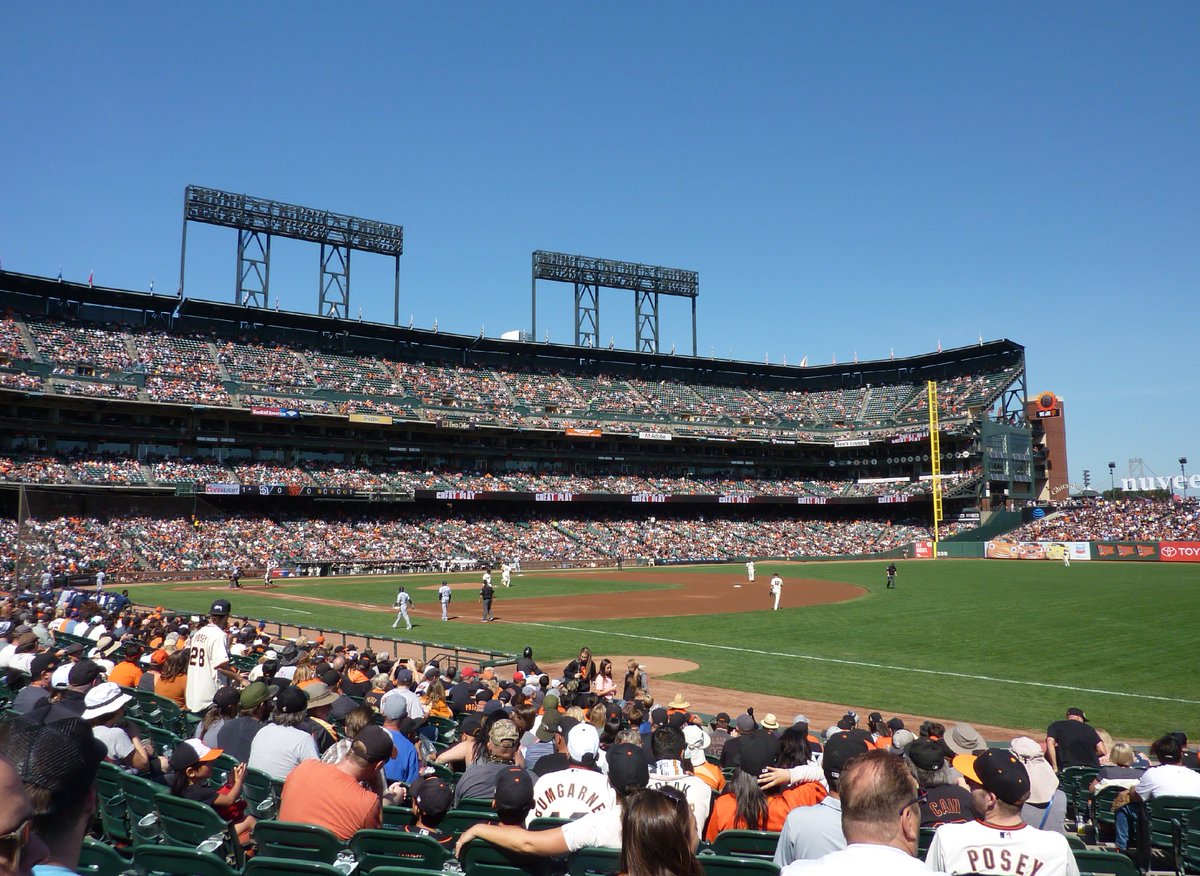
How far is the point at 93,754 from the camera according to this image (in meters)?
2.71

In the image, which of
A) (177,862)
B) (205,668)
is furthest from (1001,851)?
(205,668)

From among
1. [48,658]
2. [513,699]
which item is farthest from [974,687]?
[48,658]

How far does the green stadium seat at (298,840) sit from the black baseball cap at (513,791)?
3.86 feet

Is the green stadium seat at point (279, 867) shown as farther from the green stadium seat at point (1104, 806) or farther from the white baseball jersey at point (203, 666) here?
the white baseball jersey at point (203, 666)

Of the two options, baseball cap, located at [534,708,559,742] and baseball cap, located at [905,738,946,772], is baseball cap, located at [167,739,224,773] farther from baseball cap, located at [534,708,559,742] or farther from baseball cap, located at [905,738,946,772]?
baseball cap, located at [905,738,946,772]

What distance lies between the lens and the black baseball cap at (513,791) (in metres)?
4.73

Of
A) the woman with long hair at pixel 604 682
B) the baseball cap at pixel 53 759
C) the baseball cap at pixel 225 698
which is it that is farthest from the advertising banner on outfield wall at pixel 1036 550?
the baseball cap at pixel 53 759

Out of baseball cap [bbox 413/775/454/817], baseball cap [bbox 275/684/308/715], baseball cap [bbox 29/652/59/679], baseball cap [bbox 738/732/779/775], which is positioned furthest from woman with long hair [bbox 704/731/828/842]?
baseball cap [bbox 29/652/59/679]

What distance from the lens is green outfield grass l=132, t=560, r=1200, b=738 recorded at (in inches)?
717

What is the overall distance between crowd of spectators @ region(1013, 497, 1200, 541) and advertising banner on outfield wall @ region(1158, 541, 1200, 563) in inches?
79.3

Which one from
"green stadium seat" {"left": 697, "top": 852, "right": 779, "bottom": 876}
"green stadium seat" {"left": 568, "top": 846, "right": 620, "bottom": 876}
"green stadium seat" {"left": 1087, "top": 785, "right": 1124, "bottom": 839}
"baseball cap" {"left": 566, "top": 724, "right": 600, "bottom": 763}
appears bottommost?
"green stadium seat" {"left": 1087, "top": 785, "right": 1124, "bottom": 839}

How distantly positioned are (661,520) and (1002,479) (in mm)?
34883

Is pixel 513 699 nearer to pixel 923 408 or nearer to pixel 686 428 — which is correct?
pixel 686 428

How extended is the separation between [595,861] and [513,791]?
599 mm
